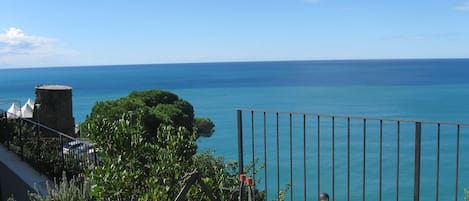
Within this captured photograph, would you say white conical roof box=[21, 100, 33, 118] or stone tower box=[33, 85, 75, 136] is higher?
stone tower box=[33, 85, 75, 136]

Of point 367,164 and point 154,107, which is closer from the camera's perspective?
point 154,107

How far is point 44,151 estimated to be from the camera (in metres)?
5.39

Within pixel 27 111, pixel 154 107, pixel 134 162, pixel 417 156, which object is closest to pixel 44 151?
pixel 134 162

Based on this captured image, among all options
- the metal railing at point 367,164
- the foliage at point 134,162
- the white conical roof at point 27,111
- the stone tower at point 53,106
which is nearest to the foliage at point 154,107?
the white conical roof at point 27,111

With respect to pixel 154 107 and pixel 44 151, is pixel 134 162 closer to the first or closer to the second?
pixel 44 151

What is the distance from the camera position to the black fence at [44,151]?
5211mm

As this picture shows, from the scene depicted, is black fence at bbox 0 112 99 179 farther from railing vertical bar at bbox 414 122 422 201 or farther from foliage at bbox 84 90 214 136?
foliage at bbox 84 90 214 136

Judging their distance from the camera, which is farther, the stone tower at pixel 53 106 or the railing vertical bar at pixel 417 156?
the stone tower at pixel 53 106

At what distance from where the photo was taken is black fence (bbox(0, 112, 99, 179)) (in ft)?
17.1

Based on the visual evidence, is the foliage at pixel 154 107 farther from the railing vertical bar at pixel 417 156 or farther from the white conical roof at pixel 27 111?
the railing vertical bar at pixel 417 156

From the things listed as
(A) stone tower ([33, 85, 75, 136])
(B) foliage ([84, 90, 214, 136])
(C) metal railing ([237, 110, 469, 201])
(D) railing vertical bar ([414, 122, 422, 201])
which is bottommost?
(C) metal railing ([237, 110, 469, 201])

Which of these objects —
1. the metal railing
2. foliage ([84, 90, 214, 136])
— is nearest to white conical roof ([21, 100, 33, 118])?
foliage ([84, 90, 214, 136])

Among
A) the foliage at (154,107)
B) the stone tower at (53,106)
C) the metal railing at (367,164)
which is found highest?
the stone tower at (53,106)

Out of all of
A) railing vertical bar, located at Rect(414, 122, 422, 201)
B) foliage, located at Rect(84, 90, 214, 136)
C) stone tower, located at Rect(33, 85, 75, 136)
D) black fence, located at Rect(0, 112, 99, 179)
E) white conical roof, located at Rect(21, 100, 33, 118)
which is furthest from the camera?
foliage, located at Rect(84, 90, 214, 136)
